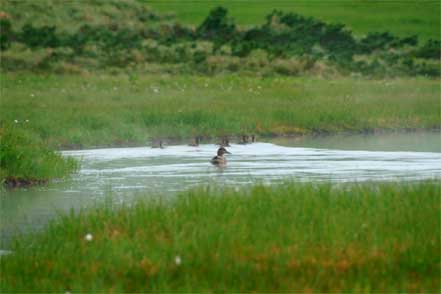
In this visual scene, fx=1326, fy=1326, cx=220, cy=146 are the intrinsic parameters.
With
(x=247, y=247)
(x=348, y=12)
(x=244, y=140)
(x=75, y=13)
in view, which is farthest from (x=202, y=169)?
(x=348, y=12)

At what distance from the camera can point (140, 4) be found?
48312 millimetres

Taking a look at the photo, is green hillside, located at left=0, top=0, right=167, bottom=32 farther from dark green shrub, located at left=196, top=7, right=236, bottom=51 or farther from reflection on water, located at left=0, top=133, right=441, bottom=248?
reflection on water, located at left=0, top=133, right=441, bottom=248

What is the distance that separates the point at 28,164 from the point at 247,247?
7362 mm

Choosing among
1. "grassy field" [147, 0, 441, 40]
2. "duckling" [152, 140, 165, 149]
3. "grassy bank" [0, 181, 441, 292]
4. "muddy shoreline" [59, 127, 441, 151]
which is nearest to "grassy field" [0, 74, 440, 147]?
"muddy shoreline" [59, 127, 441, 151]

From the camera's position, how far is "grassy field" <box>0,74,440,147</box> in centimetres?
2325

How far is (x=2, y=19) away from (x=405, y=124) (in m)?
18.7

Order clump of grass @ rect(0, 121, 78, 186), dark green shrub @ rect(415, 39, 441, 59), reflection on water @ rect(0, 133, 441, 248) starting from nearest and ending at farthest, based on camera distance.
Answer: reflection on water @ rect(0, 133, 441, 248) < clump of grass @ rect(0, 121, 78, 186) < dark green shrub @ rect(415, 39, 441, 59)

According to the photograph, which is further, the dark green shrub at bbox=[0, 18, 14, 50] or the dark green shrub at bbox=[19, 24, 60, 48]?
the dark green shrub at bbox=[19, 24, 60, 48]

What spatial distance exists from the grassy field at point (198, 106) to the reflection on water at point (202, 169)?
1195mm

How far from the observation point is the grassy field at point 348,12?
50.0 meters

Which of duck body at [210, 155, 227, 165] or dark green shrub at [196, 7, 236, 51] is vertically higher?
dark green shrub at [196, 7, 236, 51]

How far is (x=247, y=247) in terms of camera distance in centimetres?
1021

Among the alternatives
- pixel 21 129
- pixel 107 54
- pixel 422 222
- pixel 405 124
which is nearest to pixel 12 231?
pixel 422 222

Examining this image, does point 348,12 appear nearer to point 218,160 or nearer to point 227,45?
point 227,45
